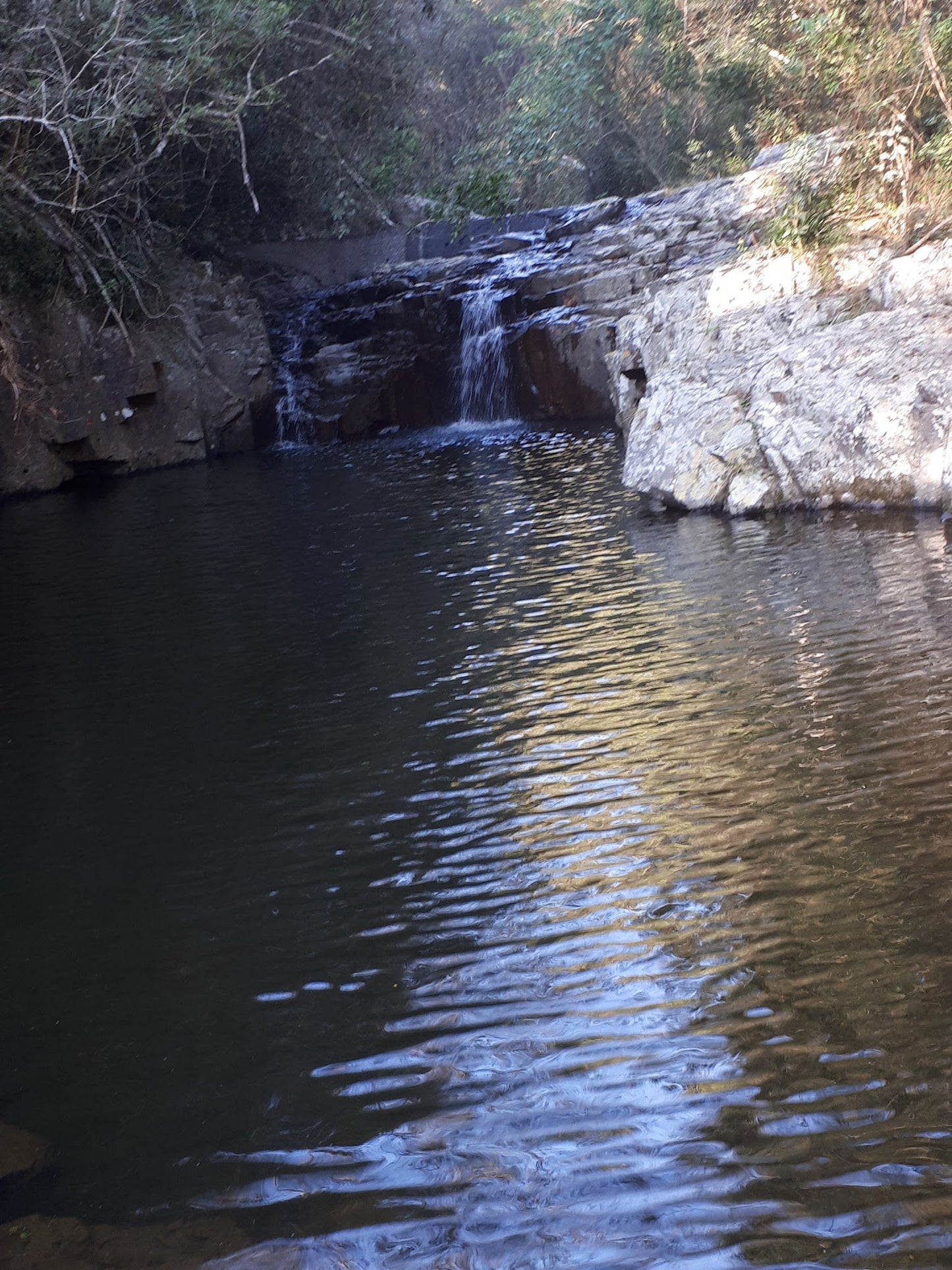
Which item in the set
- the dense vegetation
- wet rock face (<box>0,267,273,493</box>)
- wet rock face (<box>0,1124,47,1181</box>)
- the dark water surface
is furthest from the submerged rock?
wet rock face (<box>0,267,273,493</box>)

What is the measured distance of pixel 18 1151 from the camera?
3484 millimetres

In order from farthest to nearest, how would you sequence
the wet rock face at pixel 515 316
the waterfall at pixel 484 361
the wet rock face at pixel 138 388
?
the waterfall at pixel 484 361 < the wet rock face at pixel 515 316 < the wet rock face at pixel 138 388

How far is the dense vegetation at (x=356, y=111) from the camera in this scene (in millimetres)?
13422

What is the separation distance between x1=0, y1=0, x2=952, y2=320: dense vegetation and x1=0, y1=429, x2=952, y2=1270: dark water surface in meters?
6.65

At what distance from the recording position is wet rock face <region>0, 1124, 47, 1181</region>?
3.41 meters

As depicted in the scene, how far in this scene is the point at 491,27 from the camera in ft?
134

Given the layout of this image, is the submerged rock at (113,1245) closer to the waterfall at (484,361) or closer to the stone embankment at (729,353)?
the stone embankment at (729,353)

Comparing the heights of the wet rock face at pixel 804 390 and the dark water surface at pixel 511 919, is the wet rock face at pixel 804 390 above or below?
above

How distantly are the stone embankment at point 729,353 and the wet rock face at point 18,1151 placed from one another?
27.0ft

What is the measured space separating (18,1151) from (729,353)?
10.6 metres

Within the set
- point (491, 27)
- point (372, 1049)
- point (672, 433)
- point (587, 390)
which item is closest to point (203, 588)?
point (672, 433)

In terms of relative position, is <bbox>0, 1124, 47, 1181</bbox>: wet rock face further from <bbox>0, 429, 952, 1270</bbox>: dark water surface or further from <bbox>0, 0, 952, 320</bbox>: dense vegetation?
Result: <bbox>0, 0, 952, 320</bbox>: dense vegetation

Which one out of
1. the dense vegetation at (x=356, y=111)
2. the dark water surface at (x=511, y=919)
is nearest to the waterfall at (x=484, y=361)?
the dense vegetation at (x=356, y=111)

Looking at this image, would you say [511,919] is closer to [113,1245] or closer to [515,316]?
[113,1245]
